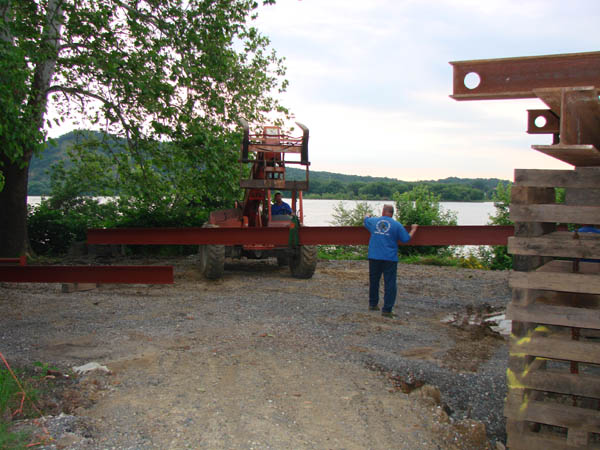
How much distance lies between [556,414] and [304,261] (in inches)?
349

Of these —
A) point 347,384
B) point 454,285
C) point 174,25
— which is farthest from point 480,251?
point 347,384

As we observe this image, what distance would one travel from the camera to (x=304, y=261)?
12.7m

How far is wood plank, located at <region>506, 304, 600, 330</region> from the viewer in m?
3.92

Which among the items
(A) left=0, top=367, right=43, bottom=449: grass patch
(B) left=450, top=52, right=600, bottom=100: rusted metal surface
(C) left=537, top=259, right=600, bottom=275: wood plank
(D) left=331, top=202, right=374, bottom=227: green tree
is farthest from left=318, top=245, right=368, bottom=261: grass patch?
(B) left=450, top=52, right=600, bottom=100: rusted metal surface

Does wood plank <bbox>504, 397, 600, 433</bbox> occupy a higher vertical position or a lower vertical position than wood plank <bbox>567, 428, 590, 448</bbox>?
higher

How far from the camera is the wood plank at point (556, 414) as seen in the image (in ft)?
13.1

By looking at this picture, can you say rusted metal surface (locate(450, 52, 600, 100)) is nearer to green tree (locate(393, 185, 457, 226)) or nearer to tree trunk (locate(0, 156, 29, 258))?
tree trunk (locate(0, 156, 29, 258))

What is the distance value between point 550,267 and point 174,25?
33.6 feet

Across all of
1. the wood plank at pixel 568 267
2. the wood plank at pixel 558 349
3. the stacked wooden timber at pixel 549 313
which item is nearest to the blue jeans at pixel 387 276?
the wood plank at pixel 568 267

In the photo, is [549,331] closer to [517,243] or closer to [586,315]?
[586,315]

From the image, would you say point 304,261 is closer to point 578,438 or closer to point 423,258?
point 423,258

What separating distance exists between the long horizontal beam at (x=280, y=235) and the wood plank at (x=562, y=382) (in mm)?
3710

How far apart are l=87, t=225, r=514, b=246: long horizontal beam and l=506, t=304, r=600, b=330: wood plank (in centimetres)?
368

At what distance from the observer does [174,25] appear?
40.9ft
